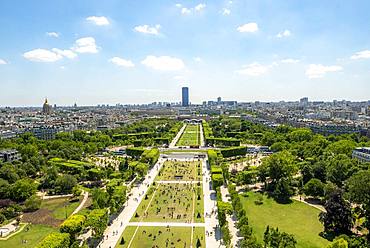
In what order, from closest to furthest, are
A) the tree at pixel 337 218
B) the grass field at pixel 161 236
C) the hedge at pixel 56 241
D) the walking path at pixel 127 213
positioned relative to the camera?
the hedge at pixel 56 241
the grass field at pixel 161 236
the walking path at pixel 127 213
the tree at pixel 337 218

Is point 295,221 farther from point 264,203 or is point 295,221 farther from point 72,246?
point 72,246

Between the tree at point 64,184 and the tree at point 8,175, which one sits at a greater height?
the tree at point 8,175

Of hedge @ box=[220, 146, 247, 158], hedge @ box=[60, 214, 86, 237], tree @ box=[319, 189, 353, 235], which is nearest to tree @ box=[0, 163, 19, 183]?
hedge @ box=[60, 214, 86, 237]

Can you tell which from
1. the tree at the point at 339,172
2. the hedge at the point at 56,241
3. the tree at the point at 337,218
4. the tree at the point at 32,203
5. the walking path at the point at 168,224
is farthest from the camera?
the tree at the point at 339,172

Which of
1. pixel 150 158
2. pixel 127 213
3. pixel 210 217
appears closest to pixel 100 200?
pixel 127 213

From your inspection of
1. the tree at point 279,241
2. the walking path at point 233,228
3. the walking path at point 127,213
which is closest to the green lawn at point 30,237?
the walking path at point 127,213

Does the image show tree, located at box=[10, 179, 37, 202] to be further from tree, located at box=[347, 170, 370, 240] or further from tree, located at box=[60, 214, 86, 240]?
tree, located at box=[347, 170, 370, 240]

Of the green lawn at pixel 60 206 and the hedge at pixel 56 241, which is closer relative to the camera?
the hedge at pixel 56 241

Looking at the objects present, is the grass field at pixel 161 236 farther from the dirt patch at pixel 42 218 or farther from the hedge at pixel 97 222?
the dirt patch at pixel 42 218
